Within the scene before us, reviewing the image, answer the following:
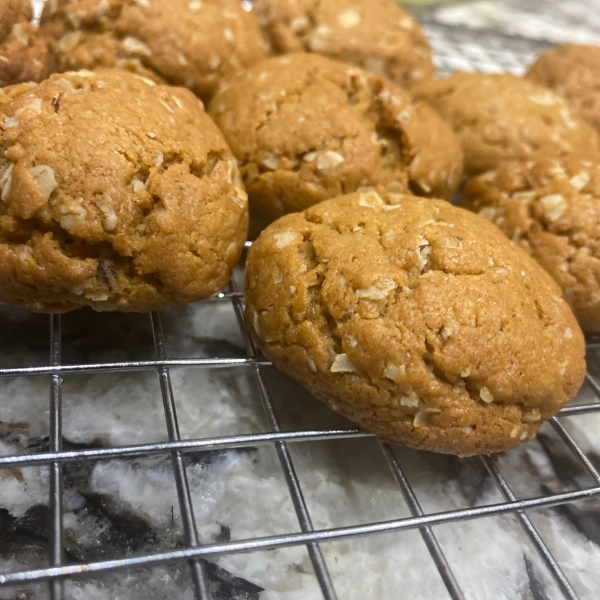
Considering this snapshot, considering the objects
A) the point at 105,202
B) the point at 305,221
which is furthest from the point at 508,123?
the point at 105,202

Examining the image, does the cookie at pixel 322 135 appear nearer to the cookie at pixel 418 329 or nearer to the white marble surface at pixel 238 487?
the cookie at pixel 418 329

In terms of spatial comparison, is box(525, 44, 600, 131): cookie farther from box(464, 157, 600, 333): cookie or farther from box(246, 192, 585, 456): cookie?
box(246, 192, 585, 456): cookie

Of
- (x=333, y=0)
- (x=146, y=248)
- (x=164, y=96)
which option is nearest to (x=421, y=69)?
(x=333, y=0)

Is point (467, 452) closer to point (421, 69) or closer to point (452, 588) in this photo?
point (452, 588)

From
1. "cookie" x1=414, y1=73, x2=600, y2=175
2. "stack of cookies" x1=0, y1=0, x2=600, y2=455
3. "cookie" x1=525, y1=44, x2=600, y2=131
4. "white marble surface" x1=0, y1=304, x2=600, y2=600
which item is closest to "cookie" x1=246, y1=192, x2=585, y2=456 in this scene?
"stack of cookies" x1=0, y1=0, x2=600, y2=455

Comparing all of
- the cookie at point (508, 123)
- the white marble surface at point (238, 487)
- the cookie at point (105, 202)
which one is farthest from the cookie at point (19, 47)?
the cookie at point (508, 123)

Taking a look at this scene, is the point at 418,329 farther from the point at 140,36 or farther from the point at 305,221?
the point at 140,36
